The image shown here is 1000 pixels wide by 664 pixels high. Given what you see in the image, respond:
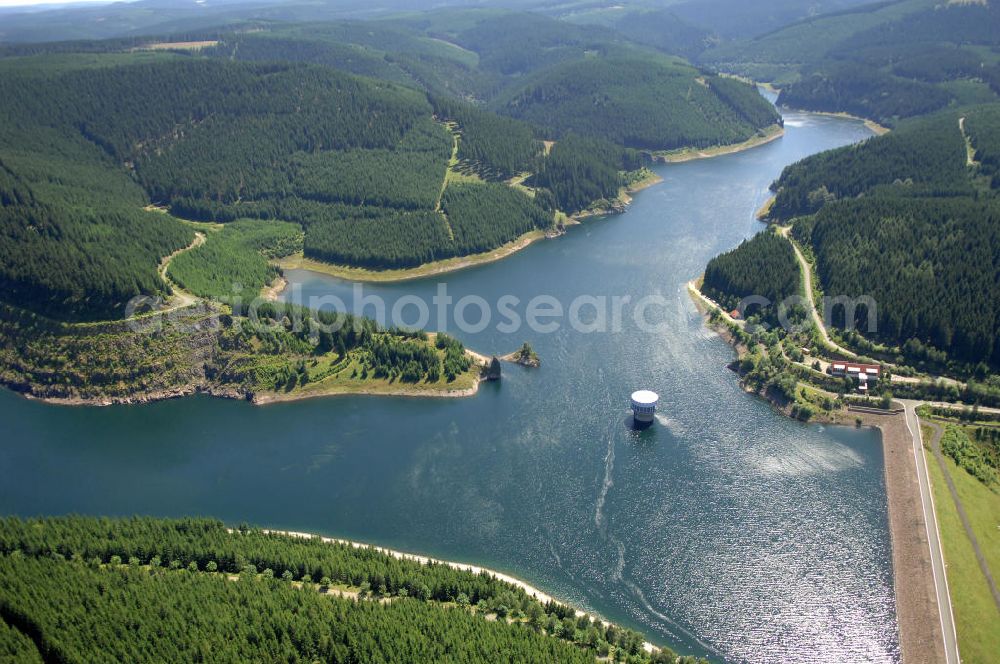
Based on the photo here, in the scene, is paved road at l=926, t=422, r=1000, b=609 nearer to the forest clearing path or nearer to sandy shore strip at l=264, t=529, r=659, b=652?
sandy shore strip at l=264, t=529, r=659, b=652

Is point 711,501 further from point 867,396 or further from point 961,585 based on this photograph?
point 867,396

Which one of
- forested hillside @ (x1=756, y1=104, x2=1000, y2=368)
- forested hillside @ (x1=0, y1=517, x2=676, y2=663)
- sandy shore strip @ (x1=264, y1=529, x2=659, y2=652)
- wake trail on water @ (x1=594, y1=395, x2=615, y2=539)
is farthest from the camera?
forested hillside @ (x1=756, y1=104, x2=1000, y2=368)

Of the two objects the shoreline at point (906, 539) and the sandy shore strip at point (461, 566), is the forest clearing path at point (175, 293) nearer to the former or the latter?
the sandy shore strip at point (461, 566)

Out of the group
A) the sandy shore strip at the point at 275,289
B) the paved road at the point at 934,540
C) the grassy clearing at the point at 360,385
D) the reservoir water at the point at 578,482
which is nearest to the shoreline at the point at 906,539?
the paved road at the point at 934,540

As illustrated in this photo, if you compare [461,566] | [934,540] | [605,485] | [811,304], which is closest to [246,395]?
[461,566]

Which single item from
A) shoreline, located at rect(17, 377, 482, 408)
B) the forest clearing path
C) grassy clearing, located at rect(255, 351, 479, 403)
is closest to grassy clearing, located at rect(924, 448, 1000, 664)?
shoreline, located at rect(17, 377, 482, 408)
